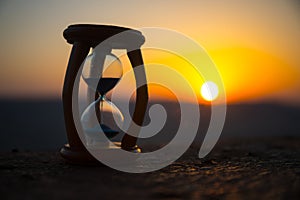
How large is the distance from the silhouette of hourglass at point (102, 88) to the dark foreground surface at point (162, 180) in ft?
0.67

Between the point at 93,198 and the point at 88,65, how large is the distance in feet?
2.94

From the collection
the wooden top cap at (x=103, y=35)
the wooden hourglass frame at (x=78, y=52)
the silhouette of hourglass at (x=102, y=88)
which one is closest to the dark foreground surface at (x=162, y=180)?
the wooden hourglass frame at (x=78, y=52)

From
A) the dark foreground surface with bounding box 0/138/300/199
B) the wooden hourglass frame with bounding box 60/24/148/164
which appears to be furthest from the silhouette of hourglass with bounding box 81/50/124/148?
the dark foreground surface with bounding box 0/138/300/199

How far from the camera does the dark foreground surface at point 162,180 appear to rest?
4.68 feet

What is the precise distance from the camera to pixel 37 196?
4.54 feet

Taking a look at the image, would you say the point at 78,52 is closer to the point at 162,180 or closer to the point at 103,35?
the point at 103,35

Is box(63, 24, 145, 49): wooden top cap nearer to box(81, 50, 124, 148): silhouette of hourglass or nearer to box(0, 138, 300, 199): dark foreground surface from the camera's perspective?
box(81, 50, 124, 148): silhouette of hourglass

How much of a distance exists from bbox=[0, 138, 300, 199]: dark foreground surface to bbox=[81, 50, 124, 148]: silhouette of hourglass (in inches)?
8.1

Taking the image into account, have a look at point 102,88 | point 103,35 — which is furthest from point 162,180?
point 103,35

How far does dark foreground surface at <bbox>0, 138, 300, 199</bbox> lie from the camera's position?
143 cm

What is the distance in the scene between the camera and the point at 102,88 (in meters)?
2.09

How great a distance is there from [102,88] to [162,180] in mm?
685

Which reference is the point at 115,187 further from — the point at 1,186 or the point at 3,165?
the point at 3,165

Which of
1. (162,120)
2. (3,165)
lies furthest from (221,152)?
(3,165)
